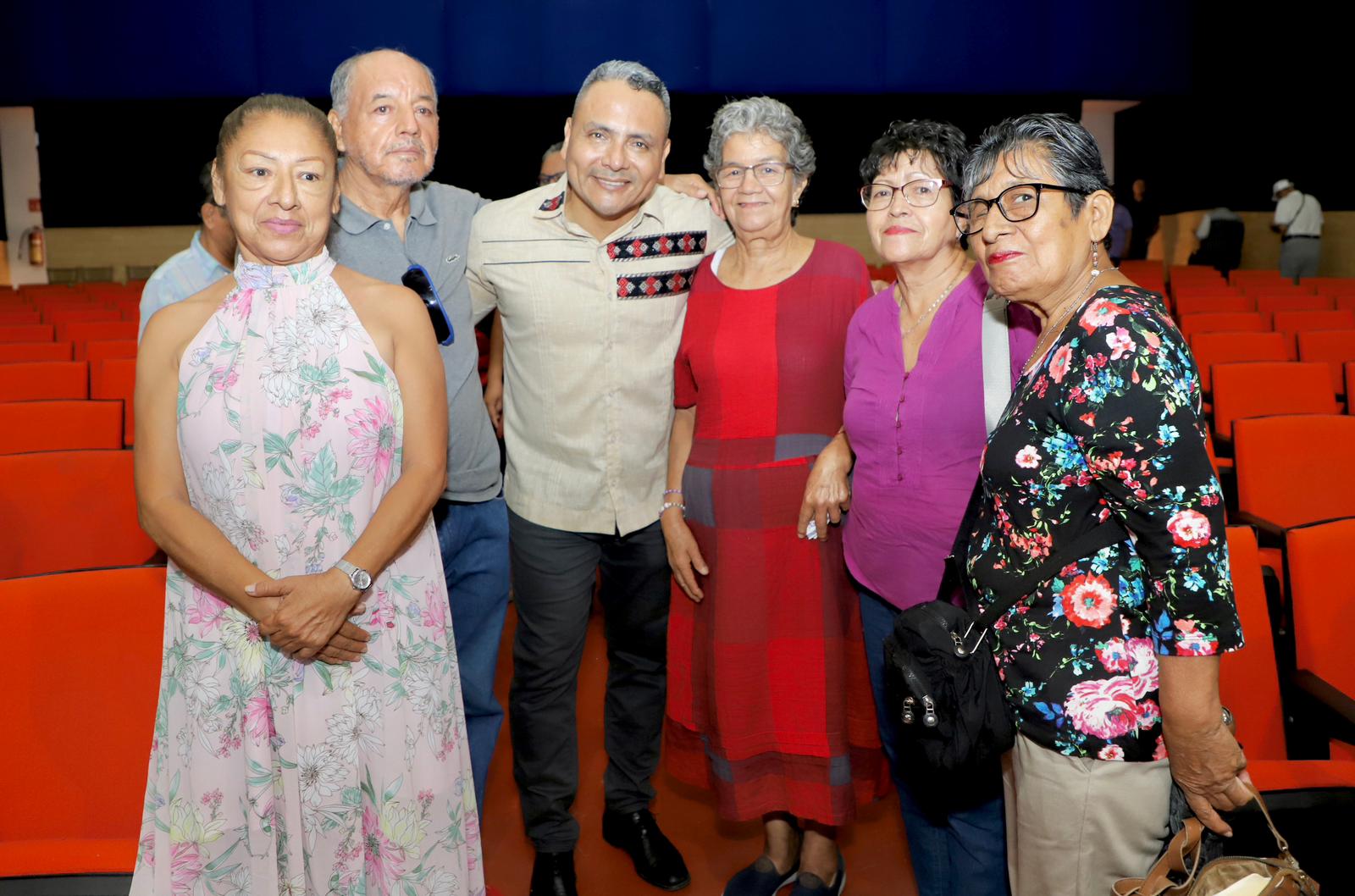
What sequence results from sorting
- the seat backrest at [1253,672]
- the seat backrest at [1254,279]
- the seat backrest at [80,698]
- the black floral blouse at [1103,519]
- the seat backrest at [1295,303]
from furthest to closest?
the seat backrest at [1254,279] → the seat backrest at [1295,303] → the seat backrest at [1253,672] → the seat backrest at [80,698] → the black floral blouse at [1103,519]

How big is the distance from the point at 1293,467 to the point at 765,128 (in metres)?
2.01

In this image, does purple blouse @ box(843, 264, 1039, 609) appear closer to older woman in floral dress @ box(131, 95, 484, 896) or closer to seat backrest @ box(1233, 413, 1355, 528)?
older woman in floral dress @ box(131, 95, 484, 896)

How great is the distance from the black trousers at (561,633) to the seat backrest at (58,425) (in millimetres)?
1705

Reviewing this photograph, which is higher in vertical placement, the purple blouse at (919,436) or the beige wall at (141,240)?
the beige wall at (141,240)

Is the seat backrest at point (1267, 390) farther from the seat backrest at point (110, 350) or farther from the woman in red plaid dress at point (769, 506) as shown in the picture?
the seat backrest at point (110, 350)

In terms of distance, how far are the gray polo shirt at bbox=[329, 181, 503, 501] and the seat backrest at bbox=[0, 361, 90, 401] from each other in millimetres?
2518

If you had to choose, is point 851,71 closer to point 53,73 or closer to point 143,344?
point 53,73

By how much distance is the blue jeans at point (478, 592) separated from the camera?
2.36 metres

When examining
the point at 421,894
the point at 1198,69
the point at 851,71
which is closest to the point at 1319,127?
the point at 1198,69

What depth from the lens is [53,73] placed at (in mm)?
10664

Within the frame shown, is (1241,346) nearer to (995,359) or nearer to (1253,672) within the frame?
(1253,672)

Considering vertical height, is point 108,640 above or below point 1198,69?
below

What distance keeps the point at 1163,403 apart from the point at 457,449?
1.49 metres

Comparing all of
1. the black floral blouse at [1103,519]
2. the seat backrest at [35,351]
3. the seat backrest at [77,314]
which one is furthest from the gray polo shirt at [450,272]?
the seat backrest at [77,314]
